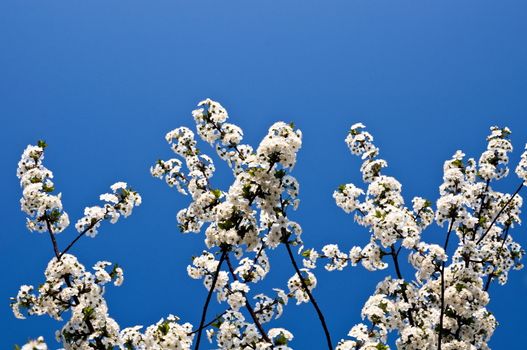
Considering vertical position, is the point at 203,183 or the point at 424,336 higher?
the point at 203,183

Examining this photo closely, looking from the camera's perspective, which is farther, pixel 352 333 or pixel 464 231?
pixel 464 231

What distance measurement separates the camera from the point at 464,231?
14047 mm

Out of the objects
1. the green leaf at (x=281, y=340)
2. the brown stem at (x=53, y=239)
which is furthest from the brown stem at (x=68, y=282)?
the green leaf at (x=281, y=340)

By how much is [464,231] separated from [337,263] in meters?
3.33

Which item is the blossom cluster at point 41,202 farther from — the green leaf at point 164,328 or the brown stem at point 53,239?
the green leaf at point 164,328

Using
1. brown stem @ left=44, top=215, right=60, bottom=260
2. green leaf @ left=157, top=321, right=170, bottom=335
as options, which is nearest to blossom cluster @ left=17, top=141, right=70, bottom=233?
brown stem @ left=44, top=215, right=60, bottom=260

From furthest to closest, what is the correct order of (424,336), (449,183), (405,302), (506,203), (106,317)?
(506,203) < (449,183) < (405,302) < (424,336) < (106,317)

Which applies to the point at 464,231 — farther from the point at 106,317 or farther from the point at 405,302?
the point at 106,317

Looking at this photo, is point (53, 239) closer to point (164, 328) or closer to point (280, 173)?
point (164, 328)

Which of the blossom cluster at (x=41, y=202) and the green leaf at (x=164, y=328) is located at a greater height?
the blossom cluster at (x=41, y=202)

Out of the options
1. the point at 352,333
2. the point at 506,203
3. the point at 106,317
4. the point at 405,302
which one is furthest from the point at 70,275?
the point at 506,203

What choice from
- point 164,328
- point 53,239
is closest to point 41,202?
point 53,239

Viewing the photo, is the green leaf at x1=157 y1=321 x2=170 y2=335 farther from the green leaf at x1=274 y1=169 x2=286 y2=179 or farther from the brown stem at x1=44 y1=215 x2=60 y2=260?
the green leaf at x1=274 y1=169 x2=286 y2=179

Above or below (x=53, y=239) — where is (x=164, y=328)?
below
